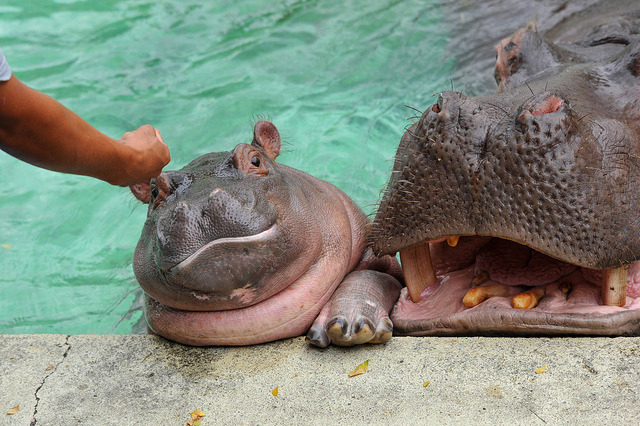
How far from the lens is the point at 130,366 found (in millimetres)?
2539

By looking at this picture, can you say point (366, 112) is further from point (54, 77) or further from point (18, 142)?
point (18, 142)

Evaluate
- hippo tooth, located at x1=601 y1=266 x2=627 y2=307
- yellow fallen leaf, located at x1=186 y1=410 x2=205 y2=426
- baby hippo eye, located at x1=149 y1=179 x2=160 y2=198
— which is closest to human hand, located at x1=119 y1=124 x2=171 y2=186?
baby hippo eye, located at x1=149 y1=179 x2=160 y2=198

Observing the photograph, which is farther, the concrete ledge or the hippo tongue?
the hippo tongue

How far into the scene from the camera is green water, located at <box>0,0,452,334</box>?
457cm

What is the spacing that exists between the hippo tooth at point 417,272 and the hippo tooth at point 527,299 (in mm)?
366

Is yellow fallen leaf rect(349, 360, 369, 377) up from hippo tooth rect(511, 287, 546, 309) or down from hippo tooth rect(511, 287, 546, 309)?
down

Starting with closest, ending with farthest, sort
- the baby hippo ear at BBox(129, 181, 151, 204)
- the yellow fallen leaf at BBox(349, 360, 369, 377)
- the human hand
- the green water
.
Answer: the yellow fallen leaf at BBox(349, 360, 369, 377)
the human hand
the baby hippo ear at BBox(129, 181, 151, 204)
the green water

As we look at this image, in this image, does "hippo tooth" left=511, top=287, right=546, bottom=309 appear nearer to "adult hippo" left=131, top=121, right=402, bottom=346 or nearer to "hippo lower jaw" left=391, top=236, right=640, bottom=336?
"hippo lower jaw" left=391, top=236, right=640, bottom=336

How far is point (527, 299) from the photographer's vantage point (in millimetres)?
2422

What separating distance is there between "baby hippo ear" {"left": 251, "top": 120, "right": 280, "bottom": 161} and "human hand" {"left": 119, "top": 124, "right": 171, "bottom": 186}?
1.30 feet

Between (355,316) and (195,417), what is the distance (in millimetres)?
634

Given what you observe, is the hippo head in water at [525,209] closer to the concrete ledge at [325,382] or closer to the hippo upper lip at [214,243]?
the concrete ledge at [325,382]

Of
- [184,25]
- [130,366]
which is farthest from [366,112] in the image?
[130,366]

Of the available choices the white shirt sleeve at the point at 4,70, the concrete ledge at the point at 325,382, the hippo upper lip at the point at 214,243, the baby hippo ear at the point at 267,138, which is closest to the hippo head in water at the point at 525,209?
the concrete ledge at the point at 325,382
